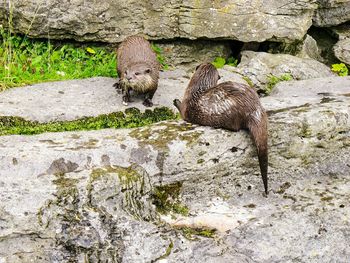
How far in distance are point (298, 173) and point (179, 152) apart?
3.27 ft

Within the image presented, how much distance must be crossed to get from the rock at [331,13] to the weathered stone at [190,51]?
1.33m

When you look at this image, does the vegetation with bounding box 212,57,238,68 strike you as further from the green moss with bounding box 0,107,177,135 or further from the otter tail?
the otter tail

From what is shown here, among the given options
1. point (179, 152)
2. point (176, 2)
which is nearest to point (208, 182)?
point (179, 152)

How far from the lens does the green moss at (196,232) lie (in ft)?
12.8

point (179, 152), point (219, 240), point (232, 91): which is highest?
point (232, 91)

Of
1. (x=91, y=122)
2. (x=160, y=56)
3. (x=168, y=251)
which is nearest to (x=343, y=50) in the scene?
(x=160, y=56)

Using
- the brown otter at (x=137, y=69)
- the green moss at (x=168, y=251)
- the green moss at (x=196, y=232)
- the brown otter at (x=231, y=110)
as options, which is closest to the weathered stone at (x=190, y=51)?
the brown otter at (x=137, y=69)

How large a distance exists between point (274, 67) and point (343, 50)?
1.14m

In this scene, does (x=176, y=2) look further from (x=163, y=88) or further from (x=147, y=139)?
(x=147, y=139)

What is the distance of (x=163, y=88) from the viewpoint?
232 inches

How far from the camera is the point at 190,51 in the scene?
6773mm

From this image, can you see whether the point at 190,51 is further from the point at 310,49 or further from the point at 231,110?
the point at 231,110

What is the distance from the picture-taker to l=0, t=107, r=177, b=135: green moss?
473 centimetres

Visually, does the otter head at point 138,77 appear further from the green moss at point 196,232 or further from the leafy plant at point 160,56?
the green moss at point 196,232
